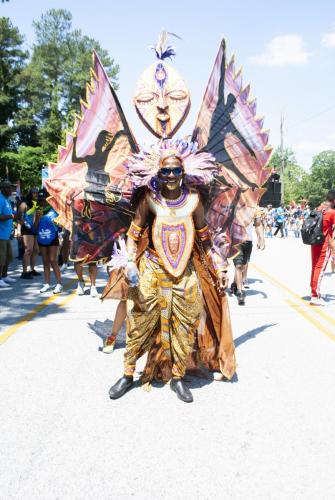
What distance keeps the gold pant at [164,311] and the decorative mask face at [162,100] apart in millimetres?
1210

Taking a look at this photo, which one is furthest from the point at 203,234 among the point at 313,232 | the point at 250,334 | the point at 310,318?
the point at 313,232

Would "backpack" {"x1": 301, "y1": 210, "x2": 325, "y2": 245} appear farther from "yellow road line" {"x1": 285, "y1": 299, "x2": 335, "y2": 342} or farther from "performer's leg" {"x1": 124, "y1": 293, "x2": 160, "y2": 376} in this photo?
"performer's leg" {"x1": 124, "y1": 293, "x2": 160, "y2": 376}

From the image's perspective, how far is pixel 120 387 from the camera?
3666 mm

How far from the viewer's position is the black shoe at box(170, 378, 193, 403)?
3.54 m

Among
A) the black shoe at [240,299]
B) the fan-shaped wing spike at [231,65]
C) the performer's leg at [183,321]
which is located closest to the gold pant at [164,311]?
the performer's leg at [183,321]

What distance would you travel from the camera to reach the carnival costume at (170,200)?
367 cm

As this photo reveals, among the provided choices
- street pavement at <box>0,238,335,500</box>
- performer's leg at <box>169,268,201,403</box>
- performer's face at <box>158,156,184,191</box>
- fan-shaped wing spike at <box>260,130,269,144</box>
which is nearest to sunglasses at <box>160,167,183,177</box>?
performer's face at <box>158,156,184,191</box>

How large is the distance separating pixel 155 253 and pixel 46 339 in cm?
231

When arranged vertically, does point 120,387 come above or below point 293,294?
above

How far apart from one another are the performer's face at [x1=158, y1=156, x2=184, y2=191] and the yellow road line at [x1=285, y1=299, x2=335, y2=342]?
293 cm

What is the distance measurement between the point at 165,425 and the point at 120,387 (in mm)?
633

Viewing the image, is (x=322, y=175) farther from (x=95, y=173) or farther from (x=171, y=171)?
(x=171, y=171)

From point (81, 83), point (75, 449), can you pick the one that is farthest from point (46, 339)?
point (81, 83)

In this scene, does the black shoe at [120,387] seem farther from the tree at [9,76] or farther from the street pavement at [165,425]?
the tree at [9,76]
